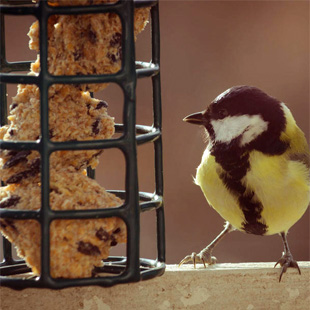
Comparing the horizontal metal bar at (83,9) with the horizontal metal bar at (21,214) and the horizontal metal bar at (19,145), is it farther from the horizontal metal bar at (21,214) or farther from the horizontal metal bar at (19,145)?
the horizontal metal bar at (21,214)

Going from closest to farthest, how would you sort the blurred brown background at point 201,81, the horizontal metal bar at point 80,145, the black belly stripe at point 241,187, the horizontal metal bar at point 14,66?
1. the horizontal metal bar at point 80,145
2. the horizontal metal bar at point 14,66
3. the black belly stripe at point 241,187
4. the blurred brown background at point 201,81

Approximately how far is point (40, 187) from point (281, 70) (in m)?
2.32

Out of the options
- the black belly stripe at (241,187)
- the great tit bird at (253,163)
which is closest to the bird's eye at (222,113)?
the great tit bird at (253,163)

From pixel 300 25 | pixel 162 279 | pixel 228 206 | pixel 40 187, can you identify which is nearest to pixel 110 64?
pixel 40 187

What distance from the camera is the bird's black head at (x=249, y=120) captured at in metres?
1.96

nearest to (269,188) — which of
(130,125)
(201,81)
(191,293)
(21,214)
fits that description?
(191,293)

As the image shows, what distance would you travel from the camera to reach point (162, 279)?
1.66 metres

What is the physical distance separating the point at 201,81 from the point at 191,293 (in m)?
2.00

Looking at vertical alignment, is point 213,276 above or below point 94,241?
below

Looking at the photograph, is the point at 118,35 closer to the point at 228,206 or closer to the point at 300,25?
the point at 228,206

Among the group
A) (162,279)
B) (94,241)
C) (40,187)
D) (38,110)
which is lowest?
(162,279)

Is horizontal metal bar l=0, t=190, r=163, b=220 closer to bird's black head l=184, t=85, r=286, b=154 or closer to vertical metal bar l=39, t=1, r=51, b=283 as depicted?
vertical metal bar l=39, t=1, r=51, b=283

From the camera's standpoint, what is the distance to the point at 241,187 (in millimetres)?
1967

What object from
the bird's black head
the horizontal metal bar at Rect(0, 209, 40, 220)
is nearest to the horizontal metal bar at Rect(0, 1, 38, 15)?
the horizontal metal bar at Rect(0, 209, 40, 220)
